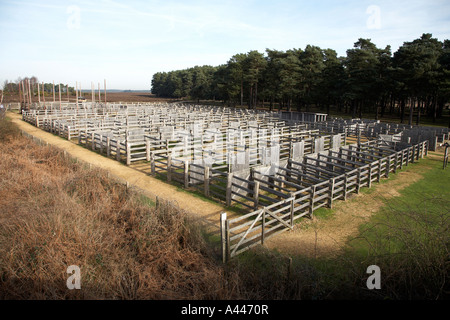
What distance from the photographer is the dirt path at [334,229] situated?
831 centimetres

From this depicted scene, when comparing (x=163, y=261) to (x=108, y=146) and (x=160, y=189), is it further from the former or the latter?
(x=108, y=146)

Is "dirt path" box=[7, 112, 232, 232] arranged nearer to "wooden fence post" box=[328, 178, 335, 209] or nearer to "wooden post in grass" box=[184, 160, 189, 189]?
"wooden post in grass" box=[184, 160, 189, 189]

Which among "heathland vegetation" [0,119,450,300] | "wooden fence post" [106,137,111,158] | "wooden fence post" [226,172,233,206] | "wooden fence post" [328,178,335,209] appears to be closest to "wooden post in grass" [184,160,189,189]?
"wooden fence post" [226,172,233,206]

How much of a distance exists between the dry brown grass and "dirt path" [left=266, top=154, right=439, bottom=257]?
2.91 m

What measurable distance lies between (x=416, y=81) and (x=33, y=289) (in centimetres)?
4327

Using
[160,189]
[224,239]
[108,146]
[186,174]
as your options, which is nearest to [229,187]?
[186,174]

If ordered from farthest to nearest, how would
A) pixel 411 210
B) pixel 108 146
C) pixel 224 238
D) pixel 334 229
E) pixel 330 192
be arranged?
pixel 108 146 < pixel 330 192 < pixel 411 210 < pixel 334 229 < pixel 224 238

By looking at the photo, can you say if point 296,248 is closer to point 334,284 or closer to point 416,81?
point 334,284

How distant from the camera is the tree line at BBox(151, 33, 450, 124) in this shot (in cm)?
3716

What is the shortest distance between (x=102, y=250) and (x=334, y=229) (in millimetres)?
6979

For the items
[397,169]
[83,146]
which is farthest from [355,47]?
[83,146]

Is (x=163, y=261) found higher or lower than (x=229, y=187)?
lower

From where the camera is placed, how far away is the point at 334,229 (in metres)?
9.61

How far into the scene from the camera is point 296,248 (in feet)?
27.3
